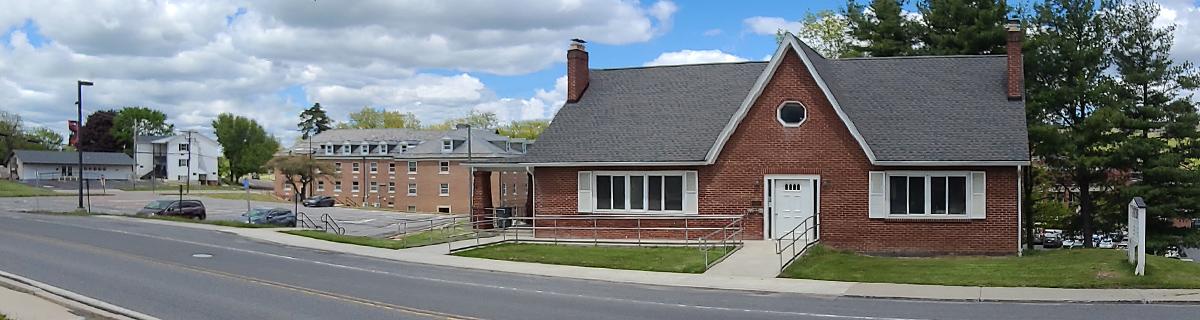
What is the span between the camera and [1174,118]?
118ft

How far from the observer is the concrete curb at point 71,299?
1473cm

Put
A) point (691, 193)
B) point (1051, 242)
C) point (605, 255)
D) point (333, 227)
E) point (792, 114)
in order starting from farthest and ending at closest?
1. point (1051, 242)
2. point (333, 227)
3. point (691, 193)
4. point (792, 114)
5. point (605, 255)

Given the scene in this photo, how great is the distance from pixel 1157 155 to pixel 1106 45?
527 centimetres

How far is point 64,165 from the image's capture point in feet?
426

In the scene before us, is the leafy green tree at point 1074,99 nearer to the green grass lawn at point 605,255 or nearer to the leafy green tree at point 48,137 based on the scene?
the green grass lawn at point 605,255

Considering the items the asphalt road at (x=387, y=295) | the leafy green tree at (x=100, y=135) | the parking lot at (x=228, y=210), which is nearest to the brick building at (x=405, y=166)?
the parking lot at (x=228, y=210)

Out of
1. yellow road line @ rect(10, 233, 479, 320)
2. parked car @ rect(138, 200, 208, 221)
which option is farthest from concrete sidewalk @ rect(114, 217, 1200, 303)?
parked car @ rect(138, 200, 208, 221)

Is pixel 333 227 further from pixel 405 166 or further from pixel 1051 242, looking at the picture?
pixel 1051 242

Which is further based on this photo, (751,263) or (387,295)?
(751,263)

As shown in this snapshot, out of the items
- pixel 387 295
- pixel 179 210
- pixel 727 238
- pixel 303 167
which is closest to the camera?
pixel 387 295

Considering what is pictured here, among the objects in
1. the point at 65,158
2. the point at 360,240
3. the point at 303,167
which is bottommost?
the point at 360,240

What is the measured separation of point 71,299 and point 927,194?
779 inches

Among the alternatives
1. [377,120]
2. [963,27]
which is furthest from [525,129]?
[963,27]

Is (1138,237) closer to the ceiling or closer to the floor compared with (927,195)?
closer to the floor
